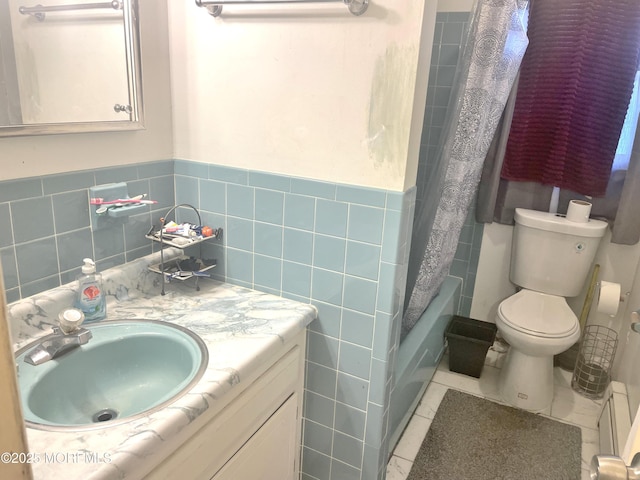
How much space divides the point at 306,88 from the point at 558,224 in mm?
1624

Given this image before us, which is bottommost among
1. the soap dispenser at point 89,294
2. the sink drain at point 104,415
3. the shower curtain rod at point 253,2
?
the sink drain at point 104,415

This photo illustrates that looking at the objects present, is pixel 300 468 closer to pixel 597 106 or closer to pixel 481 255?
pixel 481 255

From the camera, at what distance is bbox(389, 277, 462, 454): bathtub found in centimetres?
189

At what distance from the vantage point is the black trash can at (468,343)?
2.54 meters

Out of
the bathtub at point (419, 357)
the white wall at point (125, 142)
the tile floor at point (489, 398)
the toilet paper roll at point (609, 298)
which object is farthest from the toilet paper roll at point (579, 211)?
the white wall at point (125, 142)

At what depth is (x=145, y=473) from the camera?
0.96 m

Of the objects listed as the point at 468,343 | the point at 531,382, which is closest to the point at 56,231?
the point at 468,343

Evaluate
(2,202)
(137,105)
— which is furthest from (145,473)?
(137,105)

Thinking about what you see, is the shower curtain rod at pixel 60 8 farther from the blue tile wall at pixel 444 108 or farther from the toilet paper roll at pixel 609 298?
the toilet paper roll at pixel 609 298

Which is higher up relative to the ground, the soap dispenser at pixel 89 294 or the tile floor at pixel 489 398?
the soap dispenser at pixel 89 294

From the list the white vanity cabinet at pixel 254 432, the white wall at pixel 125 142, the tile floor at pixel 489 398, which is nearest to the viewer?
the white vanity cabinet at pixel 254 432

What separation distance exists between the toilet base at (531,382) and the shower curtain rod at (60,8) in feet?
7.29

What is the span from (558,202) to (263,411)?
2.00 m

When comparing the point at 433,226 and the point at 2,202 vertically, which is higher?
the point at 2,202
